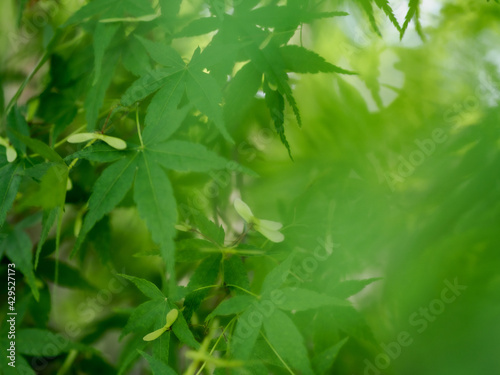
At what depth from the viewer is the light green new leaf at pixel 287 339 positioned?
15.2 inches

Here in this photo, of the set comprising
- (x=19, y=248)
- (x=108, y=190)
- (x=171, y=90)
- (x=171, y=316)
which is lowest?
(x=19, y=248)

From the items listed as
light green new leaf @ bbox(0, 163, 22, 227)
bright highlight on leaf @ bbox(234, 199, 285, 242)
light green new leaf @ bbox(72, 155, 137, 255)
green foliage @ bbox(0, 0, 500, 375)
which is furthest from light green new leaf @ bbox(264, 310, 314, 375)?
light green new leaf @ bbox(0, 163, 22, 227)

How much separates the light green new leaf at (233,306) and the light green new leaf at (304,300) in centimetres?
4

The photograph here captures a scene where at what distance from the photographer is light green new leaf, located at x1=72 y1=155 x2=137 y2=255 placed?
17.2 inches

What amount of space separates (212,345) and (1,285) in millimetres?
547

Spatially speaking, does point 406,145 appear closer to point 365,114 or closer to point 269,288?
point 365,114

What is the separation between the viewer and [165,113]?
47 centimetres

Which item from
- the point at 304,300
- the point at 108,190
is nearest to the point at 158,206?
the point at 108,190

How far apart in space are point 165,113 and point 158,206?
5.1 inches

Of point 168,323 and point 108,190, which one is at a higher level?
point 108,190

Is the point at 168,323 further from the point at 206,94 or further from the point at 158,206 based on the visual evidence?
the point at 206,94

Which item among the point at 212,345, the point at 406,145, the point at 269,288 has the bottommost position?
the point at 212,345

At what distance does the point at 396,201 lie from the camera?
24.5 inches

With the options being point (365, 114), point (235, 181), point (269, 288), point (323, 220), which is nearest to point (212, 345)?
point (269, 288)
